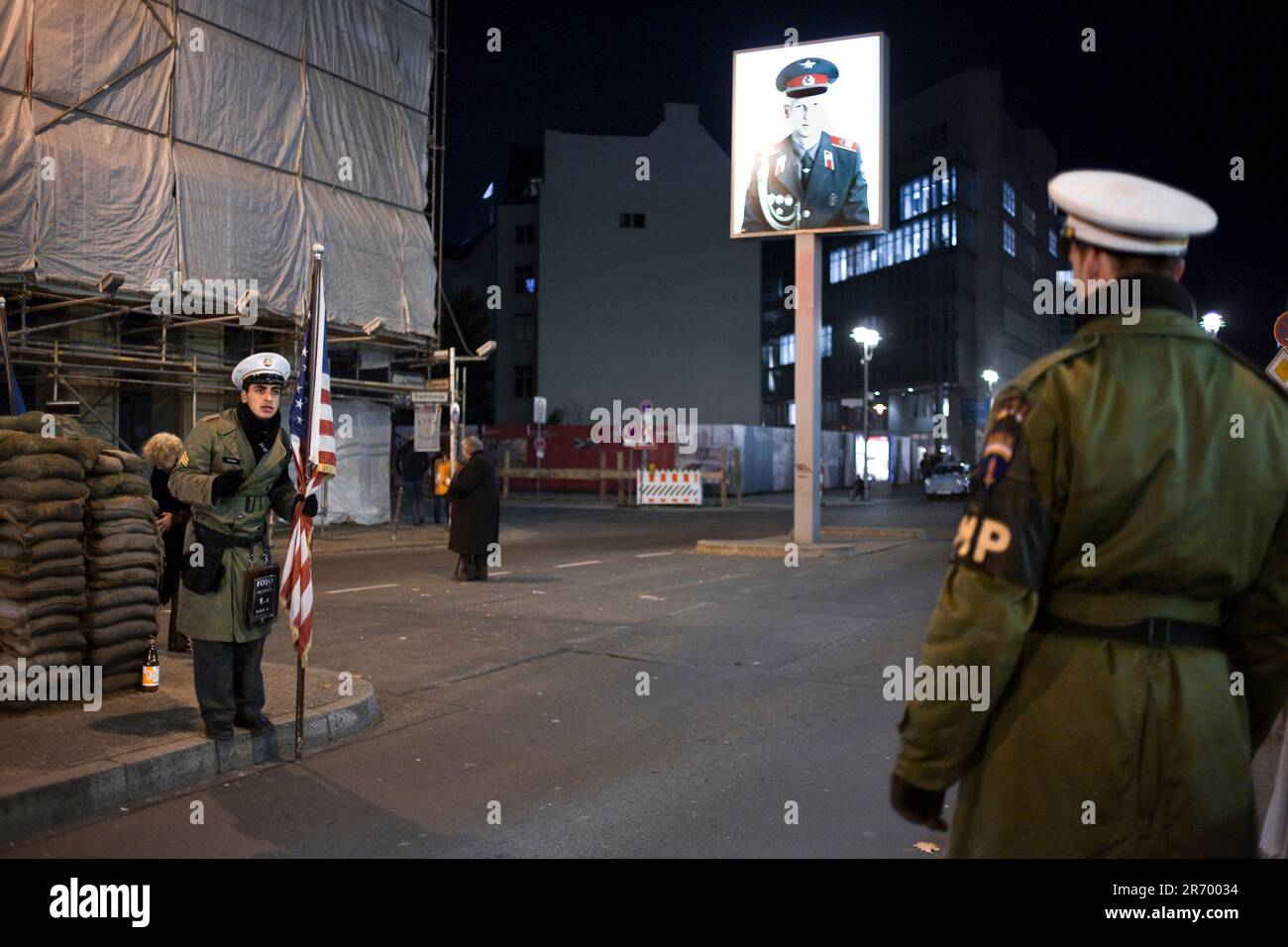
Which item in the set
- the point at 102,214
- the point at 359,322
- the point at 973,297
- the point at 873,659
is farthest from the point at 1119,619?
the point at 973,297

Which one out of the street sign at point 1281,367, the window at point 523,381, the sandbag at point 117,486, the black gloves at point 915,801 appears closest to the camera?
the black gloves at point 915,801

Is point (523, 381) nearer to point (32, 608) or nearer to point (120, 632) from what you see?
point (120, 632)

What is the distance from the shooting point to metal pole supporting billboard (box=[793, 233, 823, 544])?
62.3 ft

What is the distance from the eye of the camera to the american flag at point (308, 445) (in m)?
6.15

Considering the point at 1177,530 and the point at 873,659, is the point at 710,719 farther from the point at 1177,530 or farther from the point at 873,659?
the point at 1177,530

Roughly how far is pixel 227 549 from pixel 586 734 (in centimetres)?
240

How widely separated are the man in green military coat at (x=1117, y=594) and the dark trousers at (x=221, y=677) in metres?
4.56

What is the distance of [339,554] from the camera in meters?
18.3

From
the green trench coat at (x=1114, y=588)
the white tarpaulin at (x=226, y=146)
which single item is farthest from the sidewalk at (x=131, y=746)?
the white tarpaulin at (x=226, y=146)

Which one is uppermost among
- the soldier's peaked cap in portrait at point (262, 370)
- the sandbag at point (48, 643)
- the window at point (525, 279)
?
the window at point (525, 279)

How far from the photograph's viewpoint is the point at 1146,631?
222 centimetres

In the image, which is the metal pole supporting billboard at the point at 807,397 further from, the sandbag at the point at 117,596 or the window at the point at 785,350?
the window at the point at 785,350

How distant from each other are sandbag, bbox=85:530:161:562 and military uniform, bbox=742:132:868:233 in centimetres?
1422

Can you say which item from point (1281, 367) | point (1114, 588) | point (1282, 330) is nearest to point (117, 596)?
point (1114, 588)
